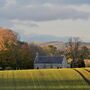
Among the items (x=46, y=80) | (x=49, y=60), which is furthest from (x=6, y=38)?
(x=46, y=80)

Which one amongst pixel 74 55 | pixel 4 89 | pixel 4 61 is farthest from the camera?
pixel 74 55

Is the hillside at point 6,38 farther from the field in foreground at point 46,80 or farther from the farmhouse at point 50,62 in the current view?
the field in foreground at point 46,80

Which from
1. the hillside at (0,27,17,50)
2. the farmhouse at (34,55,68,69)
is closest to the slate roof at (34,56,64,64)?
the farmhouse at (34,55,68,69)

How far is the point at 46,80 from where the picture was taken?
2667 cm

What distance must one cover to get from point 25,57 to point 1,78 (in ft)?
313

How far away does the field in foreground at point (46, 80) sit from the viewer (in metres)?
25.3

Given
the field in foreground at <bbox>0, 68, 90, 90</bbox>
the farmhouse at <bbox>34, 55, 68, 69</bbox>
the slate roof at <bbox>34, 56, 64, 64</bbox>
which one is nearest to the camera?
the field in foreground at <bbox>0, 68, 90, 90</bbox>

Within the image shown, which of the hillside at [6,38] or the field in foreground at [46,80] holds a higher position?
the field in foreground at [46,80]

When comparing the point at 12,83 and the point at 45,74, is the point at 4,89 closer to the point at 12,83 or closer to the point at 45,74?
the point at 12,83

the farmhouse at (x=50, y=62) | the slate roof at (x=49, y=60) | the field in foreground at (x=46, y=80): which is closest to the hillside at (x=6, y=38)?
the slate roof at (x=49, y=60)

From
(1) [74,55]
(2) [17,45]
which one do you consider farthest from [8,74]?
(1) [74,55]

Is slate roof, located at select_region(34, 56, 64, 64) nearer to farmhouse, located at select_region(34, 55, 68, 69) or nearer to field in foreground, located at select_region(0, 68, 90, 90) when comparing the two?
farmhouse, located at select_region(34, 55, 68, 69)

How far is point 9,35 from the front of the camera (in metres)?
138

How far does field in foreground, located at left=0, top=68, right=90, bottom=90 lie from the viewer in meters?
25.3
